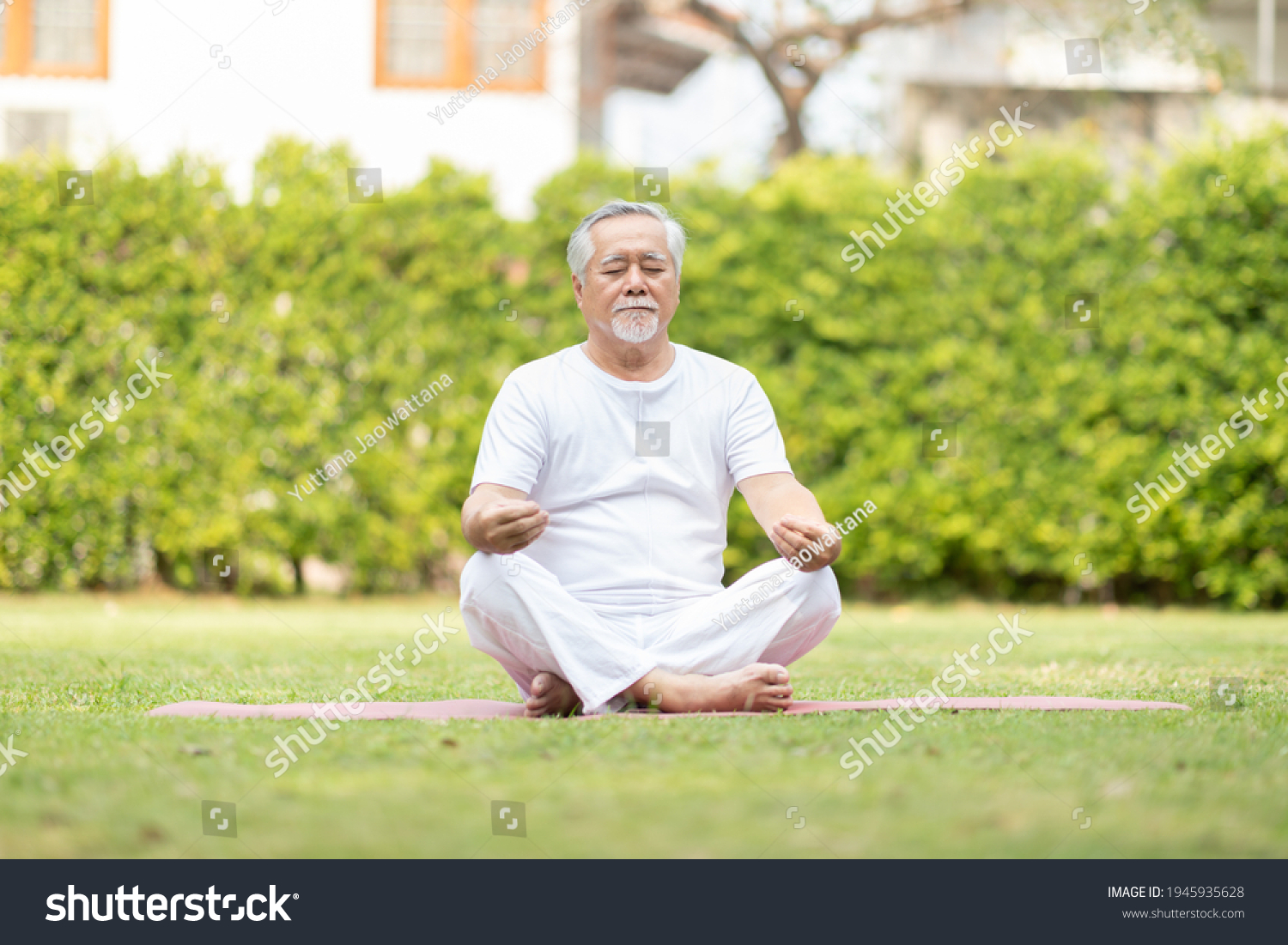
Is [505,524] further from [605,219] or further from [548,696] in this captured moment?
[605,219]

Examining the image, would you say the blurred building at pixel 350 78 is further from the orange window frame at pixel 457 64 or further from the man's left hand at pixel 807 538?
the man's left hand at pixel 807 538

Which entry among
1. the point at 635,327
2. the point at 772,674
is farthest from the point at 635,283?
the point at 772,674

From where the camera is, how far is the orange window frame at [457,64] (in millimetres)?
12430

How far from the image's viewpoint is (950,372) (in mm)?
9070

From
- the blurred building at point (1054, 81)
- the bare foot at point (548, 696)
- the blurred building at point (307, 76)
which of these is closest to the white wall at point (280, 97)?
the blurred building at point (307, 76)

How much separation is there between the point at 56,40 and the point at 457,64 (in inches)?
164

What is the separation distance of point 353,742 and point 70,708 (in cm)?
125

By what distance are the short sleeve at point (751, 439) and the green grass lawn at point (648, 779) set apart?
91 cm

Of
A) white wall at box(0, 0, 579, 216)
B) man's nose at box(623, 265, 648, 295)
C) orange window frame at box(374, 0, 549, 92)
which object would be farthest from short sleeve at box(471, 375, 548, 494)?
orange window frame at box(374, 0, 549, 92)

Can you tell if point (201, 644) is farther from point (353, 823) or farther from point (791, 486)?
point (353, 823)

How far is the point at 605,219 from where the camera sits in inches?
160

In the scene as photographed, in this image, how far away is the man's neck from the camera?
13.3 feet

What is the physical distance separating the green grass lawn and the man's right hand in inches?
20.5

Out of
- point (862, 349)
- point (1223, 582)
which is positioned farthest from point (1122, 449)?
point (862, 349)
